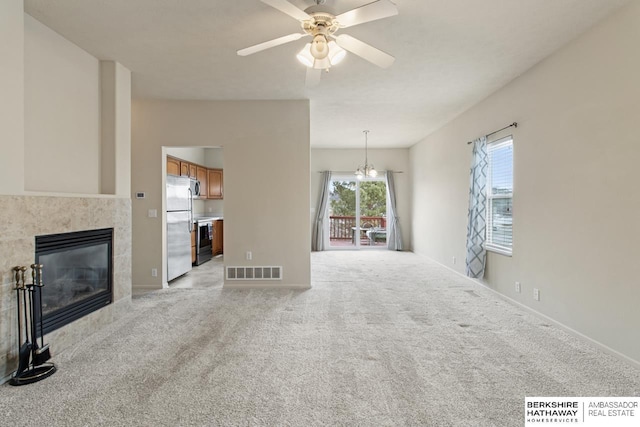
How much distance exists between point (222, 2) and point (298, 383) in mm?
2841

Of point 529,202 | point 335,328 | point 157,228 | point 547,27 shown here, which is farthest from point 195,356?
point 547,27

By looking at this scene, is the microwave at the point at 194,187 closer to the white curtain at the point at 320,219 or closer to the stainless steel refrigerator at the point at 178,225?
the stainless steel refrigerator at the point at 178,225

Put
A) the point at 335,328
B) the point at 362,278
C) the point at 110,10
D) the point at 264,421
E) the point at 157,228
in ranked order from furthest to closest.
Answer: the point at 362,278, the point at 157,228, the point at 335,328, the point at 110,10, the point at 264,421

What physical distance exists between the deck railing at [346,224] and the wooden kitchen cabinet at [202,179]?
3.45 meters

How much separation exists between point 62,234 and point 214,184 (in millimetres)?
5271

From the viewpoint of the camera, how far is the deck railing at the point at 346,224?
943 centimetres

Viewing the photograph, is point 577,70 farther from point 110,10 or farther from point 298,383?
point 110,10

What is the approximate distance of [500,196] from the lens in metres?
4.60

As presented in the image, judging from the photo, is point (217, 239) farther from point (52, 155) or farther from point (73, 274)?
point (52, 155)

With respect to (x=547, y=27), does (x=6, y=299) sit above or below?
below

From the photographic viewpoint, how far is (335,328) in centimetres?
339

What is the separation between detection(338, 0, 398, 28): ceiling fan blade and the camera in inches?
80.1

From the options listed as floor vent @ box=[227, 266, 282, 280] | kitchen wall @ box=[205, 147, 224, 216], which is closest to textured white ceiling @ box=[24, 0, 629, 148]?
floor vent @ box=[227, 266, 282, 280]

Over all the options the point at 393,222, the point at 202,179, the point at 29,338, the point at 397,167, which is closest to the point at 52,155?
the point at 29,338
